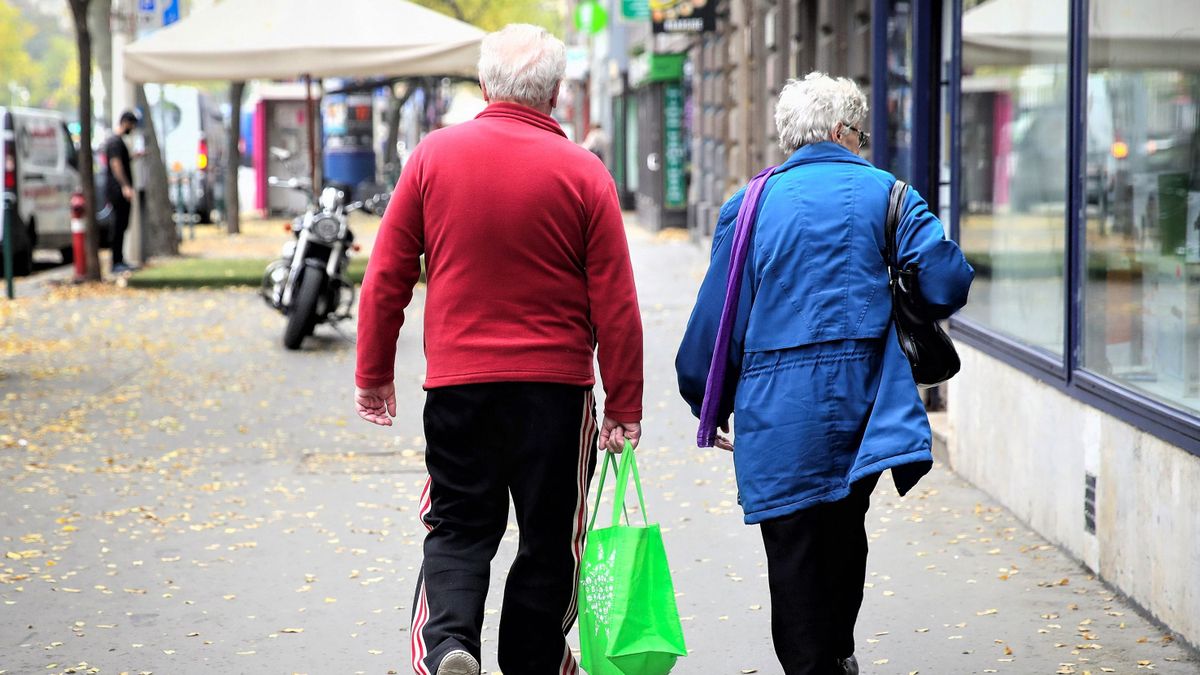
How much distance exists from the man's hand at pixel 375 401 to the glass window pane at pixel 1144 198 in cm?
259

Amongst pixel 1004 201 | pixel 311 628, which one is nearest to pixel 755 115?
pixel 1004 201

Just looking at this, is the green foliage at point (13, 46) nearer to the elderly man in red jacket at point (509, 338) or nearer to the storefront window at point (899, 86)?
the storefront window at point (899, 86)

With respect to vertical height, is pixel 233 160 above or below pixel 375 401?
above

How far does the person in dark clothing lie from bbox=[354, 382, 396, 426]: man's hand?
50.8 feet

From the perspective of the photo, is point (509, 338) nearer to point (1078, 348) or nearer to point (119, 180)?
point (1078, 348)

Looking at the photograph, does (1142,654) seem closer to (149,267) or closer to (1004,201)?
(1004,201)

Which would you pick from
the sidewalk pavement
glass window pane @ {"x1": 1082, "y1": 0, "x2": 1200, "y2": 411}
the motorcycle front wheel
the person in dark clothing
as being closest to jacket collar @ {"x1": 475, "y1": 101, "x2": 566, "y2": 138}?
the sidewalk pavement

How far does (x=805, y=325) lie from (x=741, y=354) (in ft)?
0.76

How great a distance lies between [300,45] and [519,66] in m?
13.0

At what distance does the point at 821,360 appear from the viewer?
3967 mm

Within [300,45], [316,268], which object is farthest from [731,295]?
[300,45]

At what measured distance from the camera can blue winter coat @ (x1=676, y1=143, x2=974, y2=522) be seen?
393 centimetres

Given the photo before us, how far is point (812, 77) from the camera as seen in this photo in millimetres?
4242

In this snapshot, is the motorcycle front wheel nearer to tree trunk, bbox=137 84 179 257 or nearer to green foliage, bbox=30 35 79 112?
tree trunk, bbox=137 84 179 257
